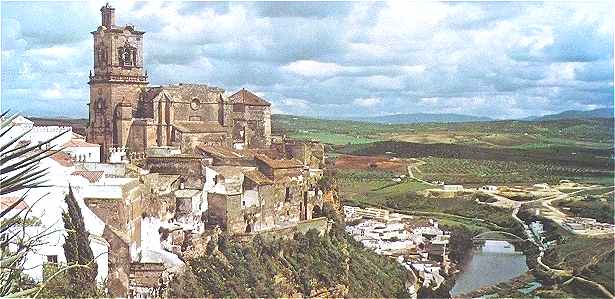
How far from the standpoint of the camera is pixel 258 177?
23.3ft

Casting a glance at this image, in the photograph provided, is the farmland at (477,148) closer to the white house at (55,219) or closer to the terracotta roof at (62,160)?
the terracotta roof at (62,160)

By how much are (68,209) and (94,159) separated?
73.3 inches

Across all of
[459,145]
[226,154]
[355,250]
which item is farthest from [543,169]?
[226,154]

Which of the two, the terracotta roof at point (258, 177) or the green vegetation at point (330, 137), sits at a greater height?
the green vegetation at point (330, 137)

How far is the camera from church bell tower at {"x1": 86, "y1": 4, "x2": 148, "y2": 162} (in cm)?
750

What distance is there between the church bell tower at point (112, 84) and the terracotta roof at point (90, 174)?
5.04ft

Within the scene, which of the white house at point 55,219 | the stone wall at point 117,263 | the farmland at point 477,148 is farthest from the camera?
the farmland at point 477,148

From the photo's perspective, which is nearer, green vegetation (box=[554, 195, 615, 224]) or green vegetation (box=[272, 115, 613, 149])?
green vegetation (box=[554, 195, 615, 224])

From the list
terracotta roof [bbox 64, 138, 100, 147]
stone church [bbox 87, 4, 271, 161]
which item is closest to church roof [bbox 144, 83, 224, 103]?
stone church [bbox 87, 4, 271, 161]

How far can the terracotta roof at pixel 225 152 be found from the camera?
734cm

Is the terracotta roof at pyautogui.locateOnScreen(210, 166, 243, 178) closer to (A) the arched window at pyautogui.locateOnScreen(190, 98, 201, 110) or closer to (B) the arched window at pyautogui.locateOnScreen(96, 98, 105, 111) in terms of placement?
(A) the arched window at pyautogui.locateOnScreen(190, 98, 201, 110)

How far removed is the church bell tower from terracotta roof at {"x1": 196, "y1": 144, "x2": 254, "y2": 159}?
0.87 metres

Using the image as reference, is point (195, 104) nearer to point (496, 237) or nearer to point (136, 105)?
point (136, 105)

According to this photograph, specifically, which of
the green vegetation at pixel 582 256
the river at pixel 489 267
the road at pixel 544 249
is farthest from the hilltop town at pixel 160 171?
the green vegetation at pixel 582 256
